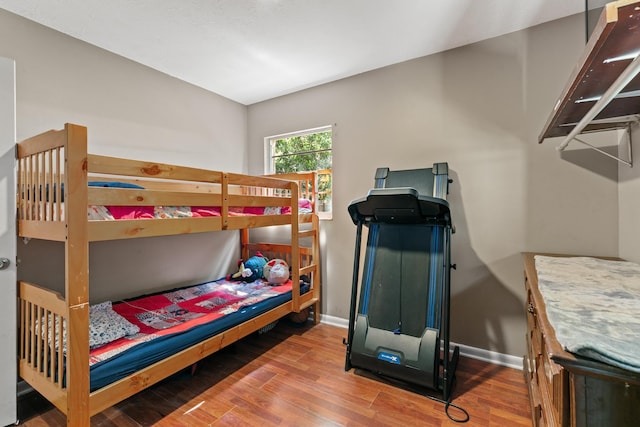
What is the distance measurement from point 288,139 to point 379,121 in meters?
1.21

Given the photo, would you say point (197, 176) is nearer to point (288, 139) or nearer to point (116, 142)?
point (116, 142)

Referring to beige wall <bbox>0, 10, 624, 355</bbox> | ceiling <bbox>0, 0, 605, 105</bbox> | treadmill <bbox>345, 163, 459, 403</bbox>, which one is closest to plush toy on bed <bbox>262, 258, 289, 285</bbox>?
beige wall <bbox>0, 10, 624, 355</bbox>

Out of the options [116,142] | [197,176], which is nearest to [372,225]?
[197,176]

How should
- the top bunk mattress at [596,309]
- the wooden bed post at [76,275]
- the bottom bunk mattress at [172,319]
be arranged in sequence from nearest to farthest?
1. the top bunk mattress at [596,309]
2. the wooden bed post at [76,275]
3. the bottom bunk mattress at [172,319]

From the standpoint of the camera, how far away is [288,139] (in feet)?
11.6

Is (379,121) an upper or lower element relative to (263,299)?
upper

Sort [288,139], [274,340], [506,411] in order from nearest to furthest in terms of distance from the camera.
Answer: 1. [506,411]
2. [274,340]
3. [288,139]

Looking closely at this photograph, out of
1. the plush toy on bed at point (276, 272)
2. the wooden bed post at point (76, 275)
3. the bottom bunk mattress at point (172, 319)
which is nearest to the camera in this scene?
the wooden bed post at point (76, 275)

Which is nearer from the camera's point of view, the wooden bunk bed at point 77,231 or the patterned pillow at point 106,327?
the wooden bunk bed at point 77,231

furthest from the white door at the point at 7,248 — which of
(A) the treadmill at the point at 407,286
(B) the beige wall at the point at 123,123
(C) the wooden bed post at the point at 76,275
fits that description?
(A) the treadmill at the point at 407,286

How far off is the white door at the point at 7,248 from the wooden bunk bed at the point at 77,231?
0.05 metres

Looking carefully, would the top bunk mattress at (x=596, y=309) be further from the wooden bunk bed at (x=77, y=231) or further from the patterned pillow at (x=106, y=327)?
the patterned pillow at (x=106, y=327)

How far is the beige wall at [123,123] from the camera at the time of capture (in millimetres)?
2037

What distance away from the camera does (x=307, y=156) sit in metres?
3.40
